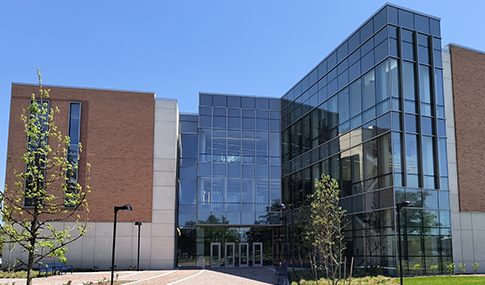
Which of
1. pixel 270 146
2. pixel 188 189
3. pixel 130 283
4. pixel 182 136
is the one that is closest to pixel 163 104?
pixel 182 136

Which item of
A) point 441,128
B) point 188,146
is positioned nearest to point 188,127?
point 188,146

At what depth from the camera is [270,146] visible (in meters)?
43.0

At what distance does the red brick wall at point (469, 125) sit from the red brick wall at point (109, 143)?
2267 cm

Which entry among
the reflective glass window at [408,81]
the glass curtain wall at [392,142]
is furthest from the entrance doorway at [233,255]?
the reflective glass window at [408,81]

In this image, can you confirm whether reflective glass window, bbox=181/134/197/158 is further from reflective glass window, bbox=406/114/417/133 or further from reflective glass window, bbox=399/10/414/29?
reflective glass window, bbox=399/10/414/29

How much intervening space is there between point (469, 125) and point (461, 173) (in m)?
3.33

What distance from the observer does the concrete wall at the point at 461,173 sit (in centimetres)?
2964

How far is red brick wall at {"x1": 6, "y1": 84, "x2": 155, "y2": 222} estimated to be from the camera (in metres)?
36.9

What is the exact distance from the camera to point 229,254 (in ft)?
138

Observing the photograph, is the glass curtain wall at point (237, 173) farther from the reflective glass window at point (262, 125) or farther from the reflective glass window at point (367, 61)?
the reflective glass window at point (367, 61)

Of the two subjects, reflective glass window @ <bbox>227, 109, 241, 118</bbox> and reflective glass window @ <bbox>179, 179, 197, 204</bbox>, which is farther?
reflective glass window @ <bbox>227, 109, 241, 118</bbox>

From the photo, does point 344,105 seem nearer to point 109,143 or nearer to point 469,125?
point 469,125

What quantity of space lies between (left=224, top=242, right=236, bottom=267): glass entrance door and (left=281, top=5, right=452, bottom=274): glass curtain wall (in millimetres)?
13963

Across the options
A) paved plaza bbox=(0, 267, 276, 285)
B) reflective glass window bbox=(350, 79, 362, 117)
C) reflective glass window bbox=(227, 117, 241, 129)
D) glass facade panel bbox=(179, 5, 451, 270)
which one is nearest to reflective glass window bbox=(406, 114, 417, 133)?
glass facade panel bbox=(179, 5, 451, 270)
